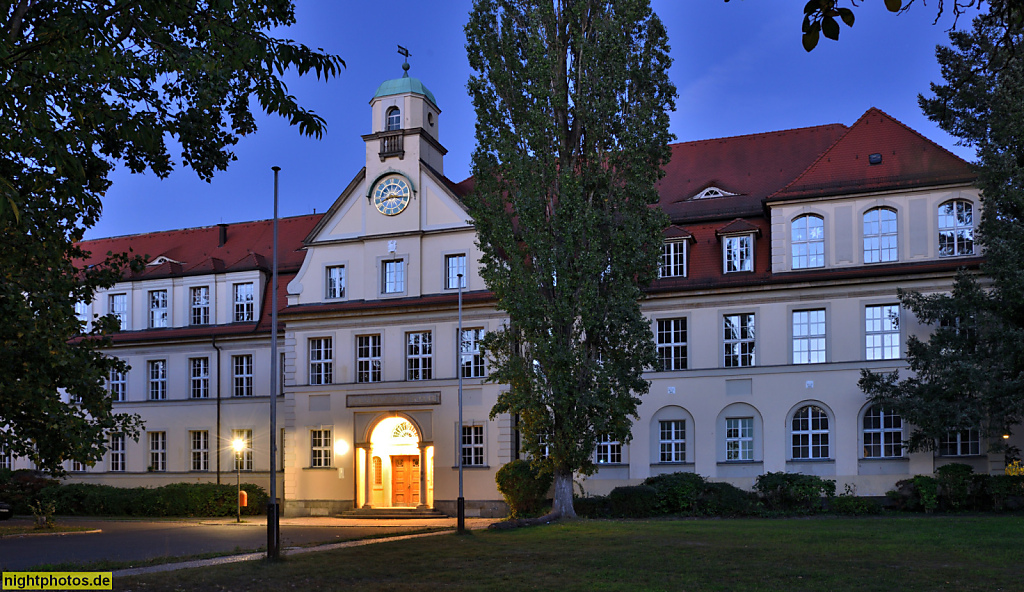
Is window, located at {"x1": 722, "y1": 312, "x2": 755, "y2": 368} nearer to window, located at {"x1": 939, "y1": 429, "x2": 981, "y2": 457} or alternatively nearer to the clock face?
window, located at {"x1": 939, "y1": 429, "x2": 981, "y2": 457}

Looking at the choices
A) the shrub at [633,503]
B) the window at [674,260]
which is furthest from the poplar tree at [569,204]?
the window at [674,260]

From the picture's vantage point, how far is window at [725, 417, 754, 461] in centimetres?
3491

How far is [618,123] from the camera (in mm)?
30141

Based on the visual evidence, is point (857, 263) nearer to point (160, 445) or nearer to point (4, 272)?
point (4, 272)

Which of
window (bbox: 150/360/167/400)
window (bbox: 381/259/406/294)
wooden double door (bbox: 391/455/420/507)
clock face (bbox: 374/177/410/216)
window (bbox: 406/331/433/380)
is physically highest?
clock face (bbox: 374/177/410/216)

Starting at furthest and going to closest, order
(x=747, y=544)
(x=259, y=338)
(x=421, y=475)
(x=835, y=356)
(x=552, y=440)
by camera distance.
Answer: (x=259, y=338), (x=421, y=475), (x=835, y=356), (x=552, y=440), (x=747, y=544)

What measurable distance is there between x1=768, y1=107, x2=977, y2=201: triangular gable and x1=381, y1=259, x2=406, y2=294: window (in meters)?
14.4

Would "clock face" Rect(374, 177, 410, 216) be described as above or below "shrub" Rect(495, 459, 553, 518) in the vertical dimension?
above

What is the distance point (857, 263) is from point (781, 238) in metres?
2.68

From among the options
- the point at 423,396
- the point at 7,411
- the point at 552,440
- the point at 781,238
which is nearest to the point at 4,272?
the point at 7,411

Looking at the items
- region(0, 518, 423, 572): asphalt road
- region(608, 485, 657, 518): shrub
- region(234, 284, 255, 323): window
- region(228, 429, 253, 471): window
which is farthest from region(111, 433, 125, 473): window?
region(608, 485, 657, 518): shrub

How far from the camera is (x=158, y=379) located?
149 feet

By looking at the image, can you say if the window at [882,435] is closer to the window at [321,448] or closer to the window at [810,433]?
the window at [810,433]

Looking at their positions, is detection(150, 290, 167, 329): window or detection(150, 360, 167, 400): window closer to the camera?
detection(150, 360, 167, 400): window
